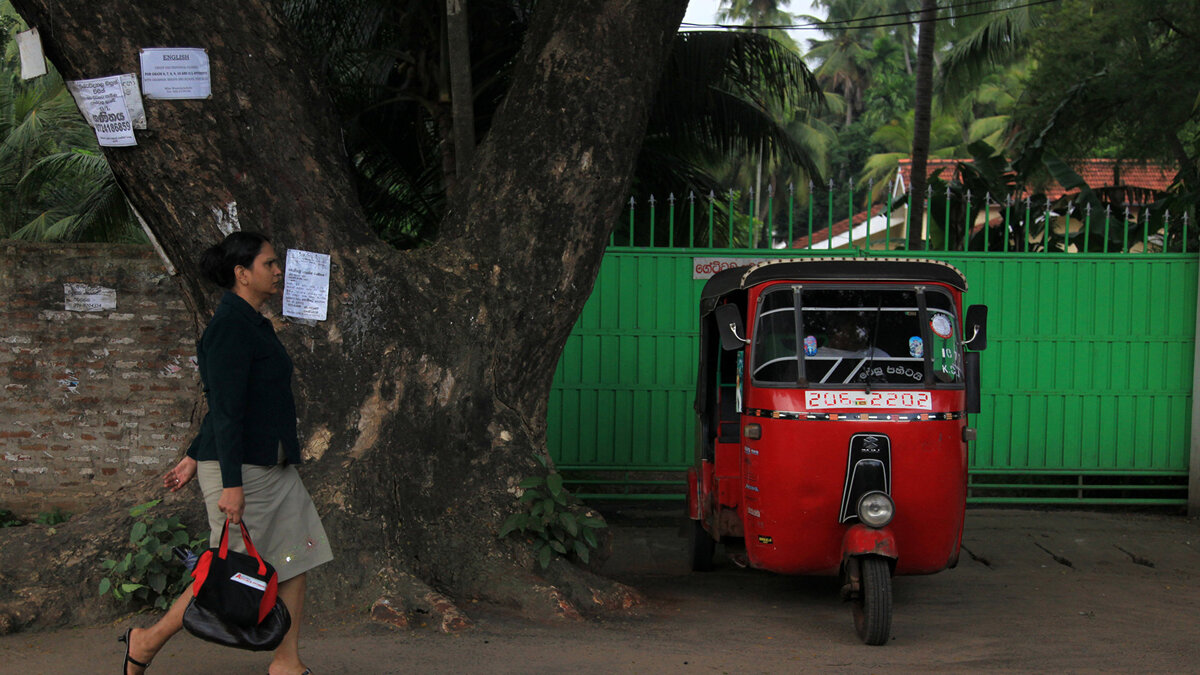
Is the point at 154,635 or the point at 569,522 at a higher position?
the point at 569,522

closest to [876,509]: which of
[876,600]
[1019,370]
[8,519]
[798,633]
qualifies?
[876,600]

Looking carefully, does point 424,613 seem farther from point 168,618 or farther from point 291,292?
point 291,292

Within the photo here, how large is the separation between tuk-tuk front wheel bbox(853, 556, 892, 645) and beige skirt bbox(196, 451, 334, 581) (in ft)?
8.07

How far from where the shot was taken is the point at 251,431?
370cm

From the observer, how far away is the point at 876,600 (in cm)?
481

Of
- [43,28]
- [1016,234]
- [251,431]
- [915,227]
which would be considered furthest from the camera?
[915,227]

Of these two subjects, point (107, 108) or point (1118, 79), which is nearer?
point (107, 108)

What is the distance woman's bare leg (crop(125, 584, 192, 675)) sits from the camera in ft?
12.4

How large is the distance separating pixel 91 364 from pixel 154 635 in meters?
3.91

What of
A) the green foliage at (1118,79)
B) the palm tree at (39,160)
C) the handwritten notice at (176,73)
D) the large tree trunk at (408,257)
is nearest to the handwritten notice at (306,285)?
the large tree trunk at (408,257)

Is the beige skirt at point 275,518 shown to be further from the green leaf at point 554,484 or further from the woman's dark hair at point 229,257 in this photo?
the green leaf at point 554,484

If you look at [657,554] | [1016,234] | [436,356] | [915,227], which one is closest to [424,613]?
[436,356]

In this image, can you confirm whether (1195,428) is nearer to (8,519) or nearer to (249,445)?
(249,445)

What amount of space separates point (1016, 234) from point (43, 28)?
8.34m
